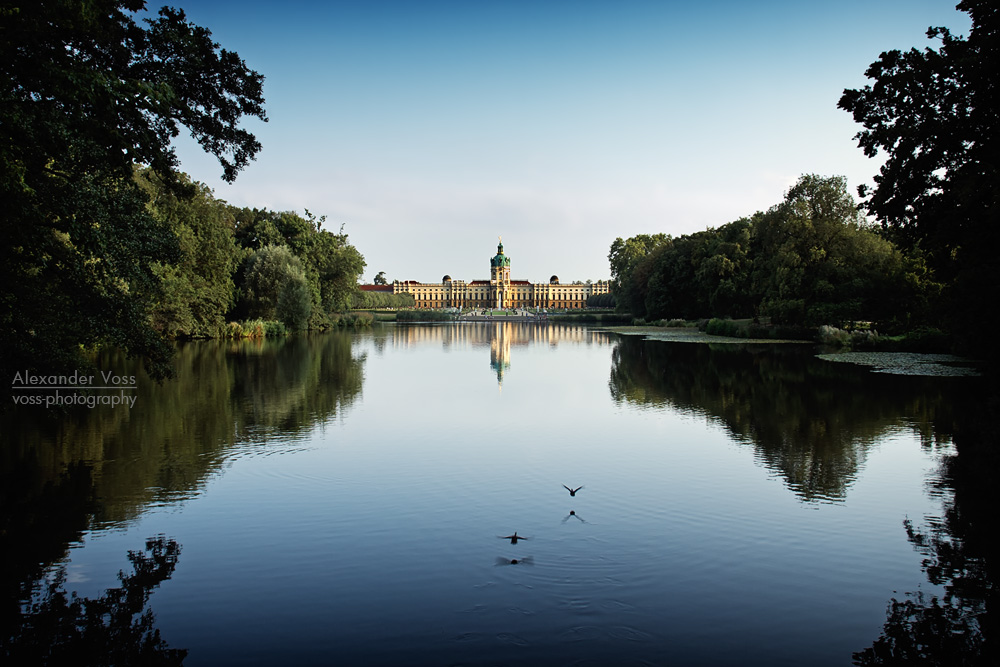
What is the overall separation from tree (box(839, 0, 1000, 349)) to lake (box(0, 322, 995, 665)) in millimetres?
3226

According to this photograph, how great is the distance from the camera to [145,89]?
26.5 ft

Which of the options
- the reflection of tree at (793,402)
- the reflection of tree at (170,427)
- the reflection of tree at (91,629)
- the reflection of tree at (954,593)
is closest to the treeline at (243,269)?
the reflection of tree at (170,427)

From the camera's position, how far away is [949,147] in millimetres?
12375

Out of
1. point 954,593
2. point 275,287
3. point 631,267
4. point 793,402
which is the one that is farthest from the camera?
point 631,267

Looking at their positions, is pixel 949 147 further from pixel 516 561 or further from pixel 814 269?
pixel 814 269

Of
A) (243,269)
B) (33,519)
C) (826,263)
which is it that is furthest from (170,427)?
(243,269)

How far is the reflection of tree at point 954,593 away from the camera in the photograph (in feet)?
18.6

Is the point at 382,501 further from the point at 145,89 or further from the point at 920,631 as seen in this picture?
the point at 920,631

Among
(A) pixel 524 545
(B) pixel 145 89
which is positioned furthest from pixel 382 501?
(B) pixel 145 89

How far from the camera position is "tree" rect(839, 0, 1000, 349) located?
11539 mm

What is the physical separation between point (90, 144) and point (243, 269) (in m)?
Answer: 45.8

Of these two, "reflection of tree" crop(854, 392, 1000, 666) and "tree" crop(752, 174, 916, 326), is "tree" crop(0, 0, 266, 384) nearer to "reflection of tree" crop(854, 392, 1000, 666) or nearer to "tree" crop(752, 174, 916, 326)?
"reflection of tree" crop(854, 392, 1000, 666)

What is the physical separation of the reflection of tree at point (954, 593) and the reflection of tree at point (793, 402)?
4.85 ft

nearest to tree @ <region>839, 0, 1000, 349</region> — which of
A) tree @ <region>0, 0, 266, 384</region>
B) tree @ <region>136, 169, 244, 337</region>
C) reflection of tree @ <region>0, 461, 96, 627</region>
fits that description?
tree @ <region>0, 0, 266, 384</region>
